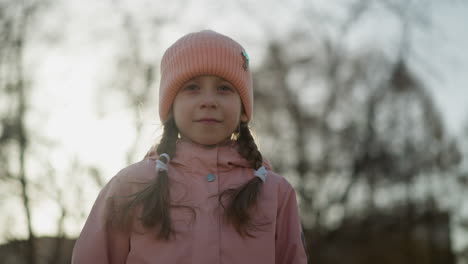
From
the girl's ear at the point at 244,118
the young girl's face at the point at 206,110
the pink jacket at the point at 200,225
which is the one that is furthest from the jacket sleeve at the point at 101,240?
the girl's ear at the point at 244,118

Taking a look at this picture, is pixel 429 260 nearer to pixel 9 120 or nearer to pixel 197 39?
pixel 9 120

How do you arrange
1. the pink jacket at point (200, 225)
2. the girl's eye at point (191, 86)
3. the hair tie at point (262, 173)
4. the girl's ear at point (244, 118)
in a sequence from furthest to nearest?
the girl's ear at point (244, 118) → the girl's eye at point (191, 86) → the hair tie at point (262, 173) → the pink jacket at point (200, 225)

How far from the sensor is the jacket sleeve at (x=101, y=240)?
8.54ft

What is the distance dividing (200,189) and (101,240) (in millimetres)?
557

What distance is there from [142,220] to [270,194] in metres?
0.71

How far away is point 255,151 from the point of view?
2990 mm

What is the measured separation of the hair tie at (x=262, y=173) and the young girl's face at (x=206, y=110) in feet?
0.86

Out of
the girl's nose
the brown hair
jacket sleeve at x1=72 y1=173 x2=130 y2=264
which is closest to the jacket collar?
the brown hair

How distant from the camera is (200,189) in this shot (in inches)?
107

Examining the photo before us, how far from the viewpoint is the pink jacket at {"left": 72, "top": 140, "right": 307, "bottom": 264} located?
2.59 m

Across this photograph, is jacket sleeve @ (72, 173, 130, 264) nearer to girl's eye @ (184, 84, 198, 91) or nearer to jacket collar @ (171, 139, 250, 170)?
jacket collar @ (171, 139, 250, 170)

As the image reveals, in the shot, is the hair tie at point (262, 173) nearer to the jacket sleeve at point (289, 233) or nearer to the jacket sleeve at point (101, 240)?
the jacket sleeve at point (289, 233)

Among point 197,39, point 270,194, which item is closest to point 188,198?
point 270,194

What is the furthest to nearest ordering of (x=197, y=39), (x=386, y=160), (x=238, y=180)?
(x=386, y=160) < (x=197, y=39) < (x=238, y=180)
